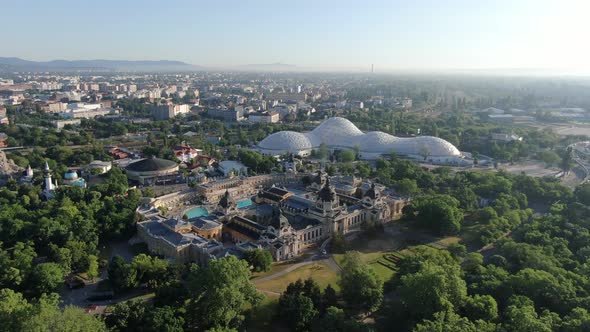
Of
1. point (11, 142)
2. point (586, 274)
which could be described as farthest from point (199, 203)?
point (11, 142)

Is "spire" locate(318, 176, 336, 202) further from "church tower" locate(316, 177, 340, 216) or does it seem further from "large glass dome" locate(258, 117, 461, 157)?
"large glass dome" locate(258, 117, 461, 157)

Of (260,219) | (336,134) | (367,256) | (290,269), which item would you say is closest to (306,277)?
(290,269)

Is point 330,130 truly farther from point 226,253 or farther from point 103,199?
point 226,253

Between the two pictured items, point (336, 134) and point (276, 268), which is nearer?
point (276, 268)

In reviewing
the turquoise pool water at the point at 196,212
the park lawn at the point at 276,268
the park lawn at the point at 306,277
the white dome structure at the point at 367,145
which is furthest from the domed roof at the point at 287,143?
the park lawn at the point at 306,277

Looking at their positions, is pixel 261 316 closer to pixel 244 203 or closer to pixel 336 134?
pixel 244 203

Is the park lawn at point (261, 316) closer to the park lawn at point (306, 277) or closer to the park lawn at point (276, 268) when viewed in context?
the park lawn at point (306, 277)
